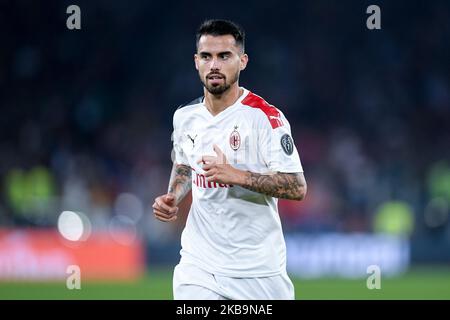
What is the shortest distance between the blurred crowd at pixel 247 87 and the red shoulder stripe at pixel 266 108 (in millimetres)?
10357

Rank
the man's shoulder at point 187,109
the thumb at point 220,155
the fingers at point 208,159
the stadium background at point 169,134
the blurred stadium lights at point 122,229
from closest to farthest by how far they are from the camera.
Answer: the fingers at point 208,159
the thumb at point 220,155
the man's shoulder at point 187,109
the stadium background at point 169,134
the blurred stadium lights at point 122,229

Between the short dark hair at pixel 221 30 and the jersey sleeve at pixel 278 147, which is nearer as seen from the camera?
the jersey sleeve at pixel 278 147

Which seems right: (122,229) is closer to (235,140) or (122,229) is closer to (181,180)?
(181,180)

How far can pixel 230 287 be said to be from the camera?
559 cm

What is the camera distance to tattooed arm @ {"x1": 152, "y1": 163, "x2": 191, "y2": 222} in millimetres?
5648

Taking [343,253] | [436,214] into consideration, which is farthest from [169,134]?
[436,214]

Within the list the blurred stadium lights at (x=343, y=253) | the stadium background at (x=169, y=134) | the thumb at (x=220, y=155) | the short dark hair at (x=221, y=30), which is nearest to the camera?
the thumb at (x=220, y=155)

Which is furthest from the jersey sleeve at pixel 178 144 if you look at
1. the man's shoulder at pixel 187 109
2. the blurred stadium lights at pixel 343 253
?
the blurred stadium lights at pixel 343 253

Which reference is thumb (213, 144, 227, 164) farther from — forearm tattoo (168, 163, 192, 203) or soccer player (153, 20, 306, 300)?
forearm tattoo (168, 163, 192, 203)

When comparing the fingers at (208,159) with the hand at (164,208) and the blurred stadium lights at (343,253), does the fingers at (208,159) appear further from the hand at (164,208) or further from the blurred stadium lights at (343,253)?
the blurred stadium lights at (343,253)

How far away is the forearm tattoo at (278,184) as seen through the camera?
5.41m

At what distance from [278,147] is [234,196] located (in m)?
0.42
